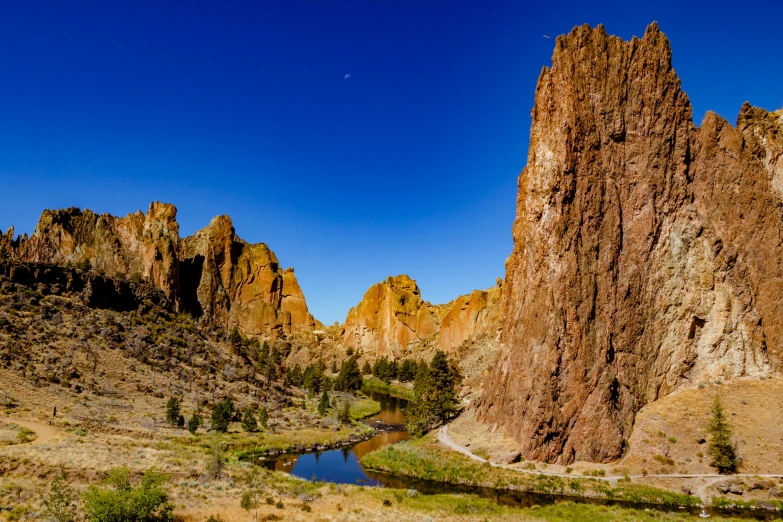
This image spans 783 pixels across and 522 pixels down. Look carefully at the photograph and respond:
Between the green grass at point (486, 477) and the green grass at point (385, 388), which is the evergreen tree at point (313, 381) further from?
the green grass at point (486, 477)

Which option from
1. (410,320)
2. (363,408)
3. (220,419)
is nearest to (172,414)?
(220,419)

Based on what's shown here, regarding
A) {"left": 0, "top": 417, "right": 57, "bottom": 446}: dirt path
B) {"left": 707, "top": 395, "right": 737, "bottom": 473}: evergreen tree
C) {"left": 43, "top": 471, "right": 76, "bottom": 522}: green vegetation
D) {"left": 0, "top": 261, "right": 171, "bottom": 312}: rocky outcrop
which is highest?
{"left": 0, "top": 261, "right": 171, "bottom": 312}: rocky outcrop

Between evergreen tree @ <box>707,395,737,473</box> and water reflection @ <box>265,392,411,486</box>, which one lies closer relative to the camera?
evergreen tree @ <box>707,395,737,473</box>

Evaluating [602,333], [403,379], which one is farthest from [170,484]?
[403,379]

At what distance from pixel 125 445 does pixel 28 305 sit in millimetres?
45607

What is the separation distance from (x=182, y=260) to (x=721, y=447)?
162 m

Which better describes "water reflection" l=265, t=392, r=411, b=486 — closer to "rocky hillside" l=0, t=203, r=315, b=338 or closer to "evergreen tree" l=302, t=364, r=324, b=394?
"evergreen tree" l=302, t=364, r=324, b=394

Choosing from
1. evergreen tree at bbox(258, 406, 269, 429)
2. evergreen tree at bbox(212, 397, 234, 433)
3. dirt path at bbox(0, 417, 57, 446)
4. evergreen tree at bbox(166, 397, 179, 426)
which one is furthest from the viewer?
evergreen tree at bbox(258, 406, 269, 429)

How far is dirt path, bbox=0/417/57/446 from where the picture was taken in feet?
127

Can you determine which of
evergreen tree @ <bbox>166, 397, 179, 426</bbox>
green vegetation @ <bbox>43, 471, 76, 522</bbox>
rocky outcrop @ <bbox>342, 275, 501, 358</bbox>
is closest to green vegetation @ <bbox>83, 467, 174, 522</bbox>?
green vegetation @ <bbox>43, 471, 76, 522</bbox>

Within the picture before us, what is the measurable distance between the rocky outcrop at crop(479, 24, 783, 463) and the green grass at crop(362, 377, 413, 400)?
65598 millimetres

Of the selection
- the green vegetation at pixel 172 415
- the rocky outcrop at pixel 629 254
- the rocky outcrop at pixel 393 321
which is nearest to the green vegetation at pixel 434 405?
the rocky outcrop at pixel 629 254

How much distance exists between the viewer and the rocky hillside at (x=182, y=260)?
129 meters

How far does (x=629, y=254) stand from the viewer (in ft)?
173
